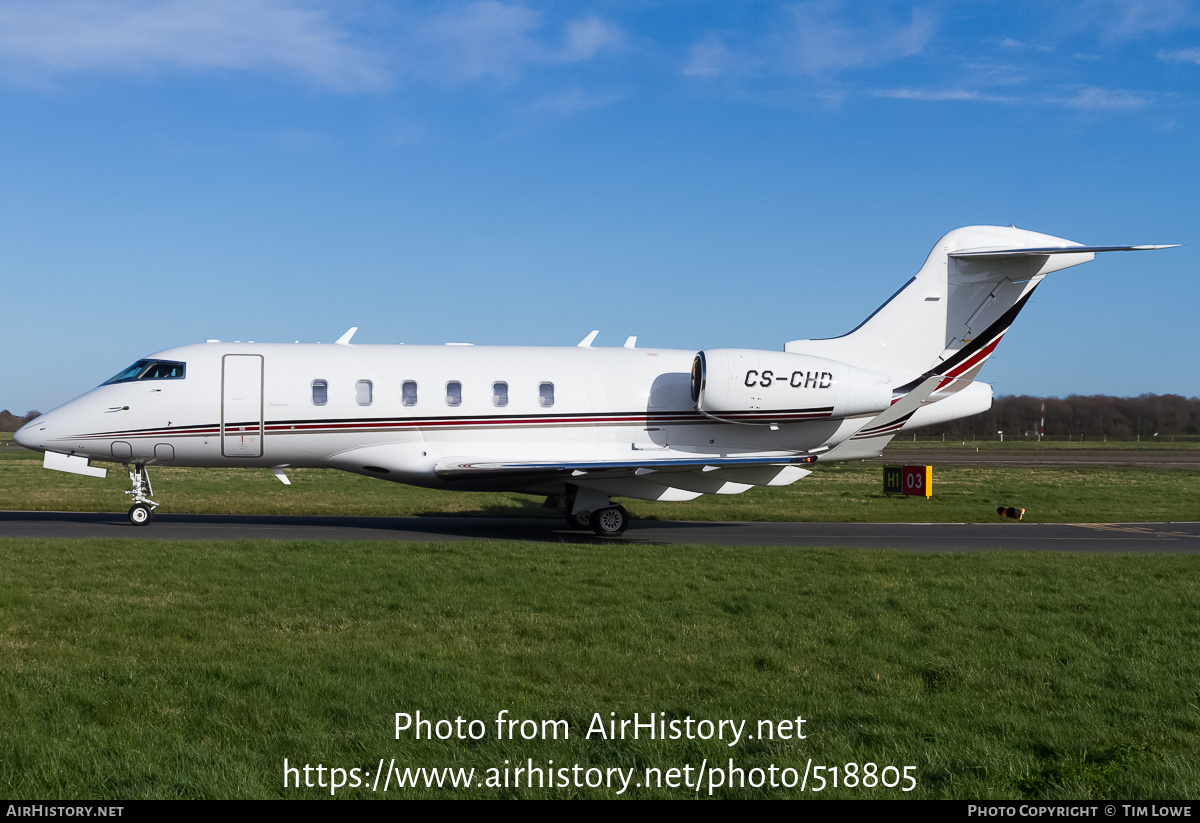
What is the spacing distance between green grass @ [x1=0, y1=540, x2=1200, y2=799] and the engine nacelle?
21.0ft

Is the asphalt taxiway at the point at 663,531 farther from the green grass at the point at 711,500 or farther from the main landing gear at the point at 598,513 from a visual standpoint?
the green grass at the point at 711,500

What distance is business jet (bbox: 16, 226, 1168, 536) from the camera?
60.5ft

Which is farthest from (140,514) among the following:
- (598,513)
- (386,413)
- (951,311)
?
(951,311)

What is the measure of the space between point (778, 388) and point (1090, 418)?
368 ft

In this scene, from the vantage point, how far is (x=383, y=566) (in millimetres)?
12375

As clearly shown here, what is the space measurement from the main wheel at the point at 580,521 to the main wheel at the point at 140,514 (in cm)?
862

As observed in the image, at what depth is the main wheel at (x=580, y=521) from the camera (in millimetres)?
19766

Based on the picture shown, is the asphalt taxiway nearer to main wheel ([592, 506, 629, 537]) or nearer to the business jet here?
main wheel ([592, 506, 629, 537])

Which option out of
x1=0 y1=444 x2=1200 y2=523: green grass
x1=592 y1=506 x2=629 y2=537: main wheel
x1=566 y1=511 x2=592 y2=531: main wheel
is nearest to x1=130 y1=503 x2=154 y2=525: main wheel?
x1=0 y1=444 x2=1200 y2=523: green grass

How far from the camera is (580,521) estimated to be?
19984 mm

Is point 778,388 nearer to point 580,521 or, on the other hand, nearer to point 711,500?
point 580,521
